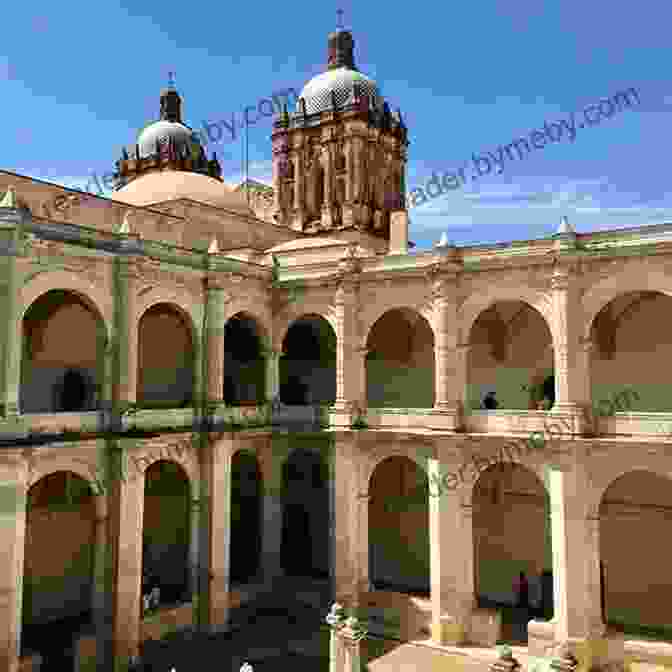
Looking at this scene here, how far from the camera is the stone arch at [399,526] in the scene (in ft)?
82.5

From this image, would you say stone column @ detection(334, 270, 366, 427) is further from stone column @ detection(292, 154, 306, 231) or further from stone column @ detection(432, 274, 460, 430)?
stone column @ detection(292, 154, 306, 231)

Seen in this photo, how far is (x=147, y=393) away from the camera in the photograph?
23.5 metres

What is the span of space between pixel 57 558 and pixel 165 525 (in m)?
3.90

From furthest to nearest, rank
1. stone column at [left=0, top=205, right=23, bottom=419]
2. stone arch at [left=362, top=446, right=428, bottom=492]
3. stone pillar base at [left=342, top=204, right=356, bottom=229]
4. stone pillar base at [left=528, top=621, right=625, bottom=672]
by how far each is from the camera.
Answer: stone pillar base at [left=342, top=204, right=356, bottom=229] → stone arch at [left=362, top=446, right=428, bottom=492] → stone pillar base at [left=528, top=621, right=625, bottom=672] → stone column at [left=0, top=205, right=23, bottom=419]

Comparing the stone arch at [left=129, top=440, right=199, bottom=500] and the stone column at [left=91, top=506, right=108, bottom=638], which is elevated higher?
the stone arch at [left=129, top=440, right=199, bottom=500]

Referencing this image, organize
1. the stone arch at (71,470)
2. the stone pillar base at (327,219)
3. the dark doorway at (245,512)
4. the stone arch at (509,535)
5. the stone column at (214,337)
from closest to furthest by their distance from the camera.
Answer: the stone arch at (71,470)
the stone column at (214,337)
the stone arch at (509,535)
the dark doorway at (245,512)
the stone pillar base at (327,219)

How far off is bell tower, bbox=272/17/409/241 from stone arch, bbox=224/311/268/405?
13.1 meters

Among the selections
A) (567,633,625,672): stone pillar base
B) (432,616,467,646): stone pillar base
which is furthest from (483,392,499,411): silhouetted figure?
(567,633,625,672): stone pillar base

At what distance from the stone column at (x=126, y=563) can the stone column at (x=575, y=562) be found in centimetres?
1167

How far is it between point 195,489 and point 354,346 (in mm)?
6866

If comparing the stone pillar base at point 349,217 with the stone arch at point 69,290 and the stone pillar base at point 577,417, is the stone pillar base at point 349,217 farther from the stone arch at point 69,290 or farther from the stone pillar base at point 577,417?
the stone pillar base at point 577,417

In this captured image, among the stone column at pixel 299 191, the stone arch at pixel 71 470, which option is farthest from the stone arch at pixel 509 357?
the stone column at pixel 299 191

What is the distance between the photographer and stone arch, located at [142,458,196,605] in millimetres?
23703

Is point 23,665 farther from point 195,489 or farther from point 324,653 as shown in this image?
point 324,653
